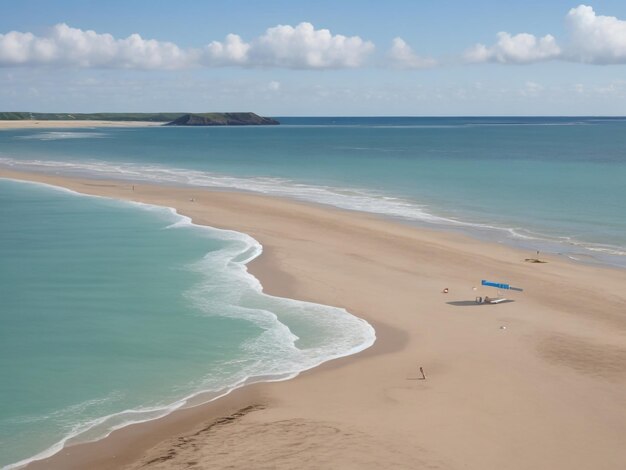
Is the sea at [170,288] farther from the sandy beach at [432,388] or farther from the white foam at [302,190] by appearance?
the sandy beach at [432,388]

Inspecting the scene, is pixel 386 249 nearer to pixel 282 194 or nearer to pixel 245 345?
pixel 245 345

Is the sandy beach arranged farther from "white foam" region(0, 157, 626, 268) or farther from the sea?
"white foam" region(0, 157, 626, 268)

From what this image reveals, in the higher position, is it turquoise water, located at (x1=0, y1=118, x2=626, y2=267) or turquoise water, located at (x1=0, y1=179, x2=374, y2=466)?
turquoise water, located at (x1=0, y1=118, x2=626, y2=267)

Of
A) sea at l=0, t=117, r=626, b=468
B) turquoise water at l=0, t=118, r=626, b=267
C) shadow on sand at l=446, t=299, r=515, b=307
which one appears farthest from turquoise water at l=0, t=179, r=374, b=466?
turquoise water at l=0, t=118, r=626, b=267

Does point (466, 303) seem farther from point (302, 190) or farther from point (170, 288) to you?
point (302, 190)

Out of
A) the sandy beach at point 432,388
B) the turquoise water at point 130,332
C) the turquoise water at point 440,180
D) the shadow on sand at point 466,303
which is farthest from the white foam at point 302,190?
the turquoise water at point 130,332

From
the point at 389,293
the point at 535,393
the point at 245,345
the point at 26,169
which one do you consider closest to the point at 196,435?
the point at 245,345

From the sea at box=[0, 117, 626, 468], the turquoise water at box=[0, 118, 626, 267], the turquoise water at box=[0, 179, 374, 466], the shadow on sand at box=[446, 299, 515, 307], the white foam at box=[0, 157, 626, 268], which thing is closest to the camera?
the turquoise water at box=[0, 179, 374, 466]
